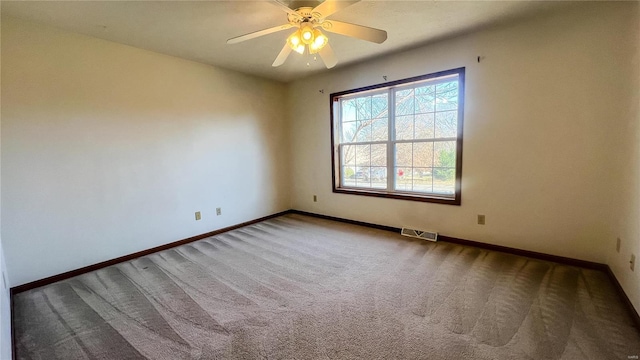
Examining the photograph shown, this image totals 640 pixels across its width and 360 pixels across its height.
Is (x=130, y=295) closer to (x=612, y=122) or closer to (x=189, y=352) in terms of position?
(x=189, y=352)

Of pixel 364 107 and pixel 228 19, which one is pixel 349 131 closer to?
pixel 364 107

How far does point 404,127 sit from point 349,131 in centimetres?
92

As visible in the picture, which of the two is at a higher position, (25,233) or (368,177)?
(368,177)

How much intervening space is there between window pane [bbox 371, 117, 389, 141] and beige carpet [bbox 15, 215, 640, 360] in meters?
1.64

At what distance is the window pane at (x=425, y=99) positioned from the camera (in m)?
3.29

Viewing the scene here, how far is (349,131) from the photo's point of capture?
4195 millimetres

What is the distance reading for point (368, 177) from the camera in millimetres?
4074

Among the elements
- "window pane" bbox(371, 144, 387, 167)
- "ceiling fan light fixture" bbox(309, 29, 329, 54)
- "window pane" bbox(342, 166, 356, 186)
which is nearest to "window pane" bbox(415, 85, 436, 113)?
"window pane" bbox(371, 144, 387, 167)

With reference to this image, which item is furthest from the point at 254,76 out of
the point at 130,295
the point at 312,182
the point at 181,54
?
the point at 130,295

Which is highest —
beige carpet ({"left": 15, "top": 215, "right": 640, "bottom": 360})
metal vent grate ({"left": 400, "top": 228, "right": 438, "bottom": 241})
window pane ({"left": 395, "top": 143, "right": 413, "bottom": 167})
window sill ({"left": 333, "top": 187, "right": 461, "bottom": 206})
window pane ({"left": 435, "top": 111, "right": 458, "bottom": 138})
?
window pane ({"left": 435, "top": 111, "right": 458, "bottom": 138})

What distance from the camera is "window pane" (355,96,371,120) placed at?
392 cm

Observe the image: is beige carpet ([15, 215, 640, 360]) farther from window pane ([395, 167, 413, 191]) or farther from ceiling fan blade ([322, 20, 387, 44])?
ceiling fan blade ([322, 20, 387, 44])

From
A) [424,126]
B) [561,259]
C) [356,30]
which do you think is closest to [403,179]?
[424,126]

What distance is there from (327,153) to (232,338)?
10.2 feet
